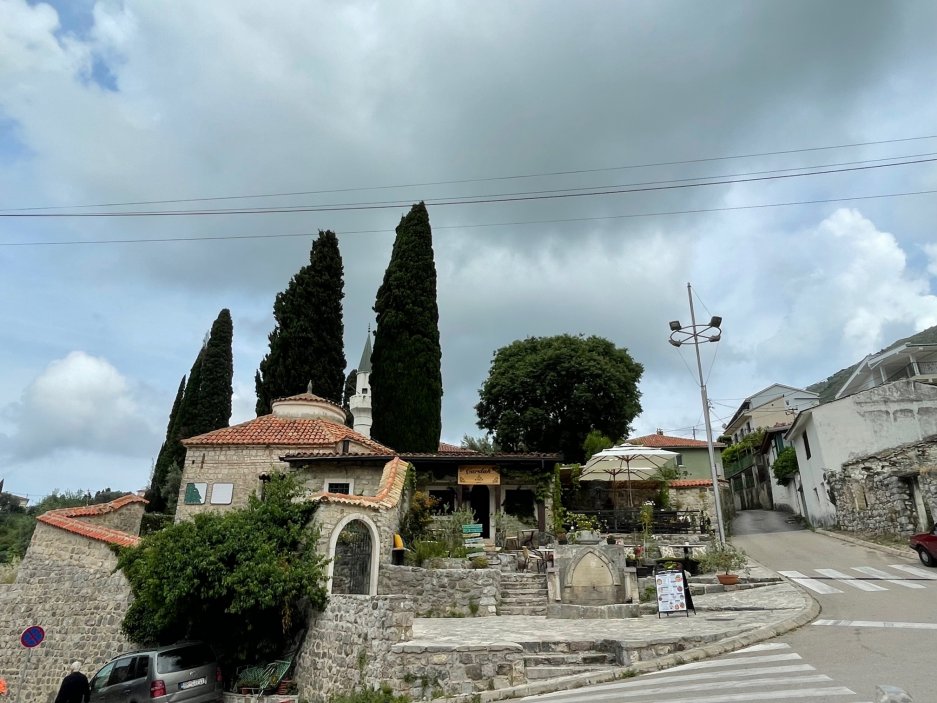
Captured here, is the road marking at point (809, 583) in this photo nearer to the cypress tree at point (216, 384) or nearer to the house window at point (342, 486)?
the house window at point (342, 486)

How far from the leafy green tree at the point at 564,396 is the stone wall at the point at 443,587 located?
777 inches

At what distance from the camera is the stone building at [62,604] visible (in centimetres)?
1432

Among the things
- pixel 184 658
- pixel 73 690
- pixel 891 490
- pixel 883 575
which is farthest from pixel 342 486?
pixel 891 490

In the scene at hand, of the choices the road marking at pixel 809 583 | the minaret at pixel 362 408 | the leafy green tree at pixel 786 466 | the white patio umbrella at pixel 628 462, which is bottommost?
the road marking at pixel 809 583

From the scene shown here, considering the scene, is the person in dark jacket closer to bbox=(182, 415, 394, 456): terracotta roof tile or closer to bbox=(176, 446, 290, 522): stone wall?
bbox=(176, 446, 290, 522): stone wall

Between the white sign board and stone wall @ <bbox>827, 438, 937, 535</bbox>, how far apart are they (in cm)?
1233

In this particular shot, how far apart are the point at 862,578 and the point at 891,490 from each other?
7310mm

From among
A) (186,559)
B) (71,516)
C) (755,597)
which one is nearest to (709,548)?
(755,597)

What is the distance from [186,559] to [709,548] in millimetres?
14809

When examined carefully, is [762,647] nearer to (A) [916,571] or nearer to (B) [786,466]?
(A) [916,571]

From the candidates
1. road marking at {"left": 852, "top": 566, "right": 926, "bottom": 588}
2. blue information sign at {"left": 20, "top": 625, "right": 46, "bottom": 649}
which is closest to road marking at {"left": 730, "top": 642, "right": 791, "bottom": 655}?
road marking at {"left": 852, "top": 566, "right": 926, "bottom": 588}

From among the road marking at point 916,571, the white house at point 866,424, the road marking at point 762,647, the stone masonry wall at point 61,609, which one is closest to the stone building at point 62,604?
the stone masonry wall at point 61,609

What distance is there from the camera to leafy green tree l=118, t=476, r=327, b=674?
11.4 meters

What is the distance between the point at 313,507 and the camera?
13.4 meters
